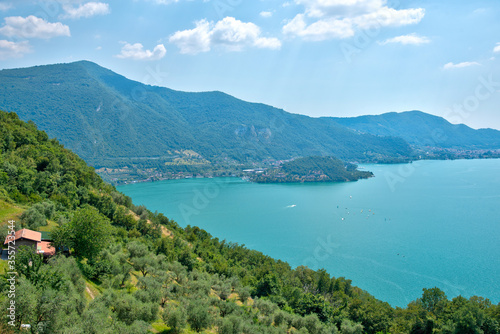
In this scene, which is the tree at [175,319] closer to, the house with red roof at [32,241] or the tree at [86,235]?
the tree at [86,235]

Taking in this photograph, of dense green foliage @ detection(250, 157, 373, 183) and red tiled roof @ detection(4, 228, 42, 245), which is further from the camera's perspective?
dense green foliage @ detection(250, 157, 373, 183)

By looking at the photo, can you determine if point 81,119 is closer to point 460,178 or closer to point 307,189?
point 307,189

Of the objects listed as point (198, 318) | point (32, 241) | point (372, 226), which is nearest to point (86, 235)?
point (32, 241)

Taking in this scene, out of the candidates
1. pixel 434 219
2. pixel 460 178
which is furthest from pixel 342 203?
pixel 460 178

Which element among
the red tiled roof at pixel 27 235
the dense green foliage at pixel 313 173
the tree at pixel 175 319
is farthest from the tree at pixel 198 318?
the dense green foliage at pixel 313 173

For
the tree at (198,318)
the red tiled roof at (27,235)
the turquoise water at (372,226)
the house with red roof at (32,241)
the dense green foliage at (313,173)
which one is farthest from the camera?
the dense green foliage at (313,173)

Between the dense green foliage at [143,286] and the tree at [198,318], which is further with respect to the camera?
the tree at [198,318]

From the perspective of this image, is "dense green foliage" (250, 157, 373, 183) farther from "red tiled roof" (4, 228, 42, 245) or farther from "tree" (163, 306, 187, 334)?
"tree" (163, 306, 187, 334)

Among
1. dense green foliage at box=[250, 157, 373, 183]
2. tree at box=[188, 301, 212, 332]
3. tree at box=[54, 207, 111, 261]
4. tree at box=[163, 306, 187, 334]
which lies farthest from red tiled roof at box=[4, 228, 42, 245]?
dense green foliage at box=[250, 157, 373, 183]
